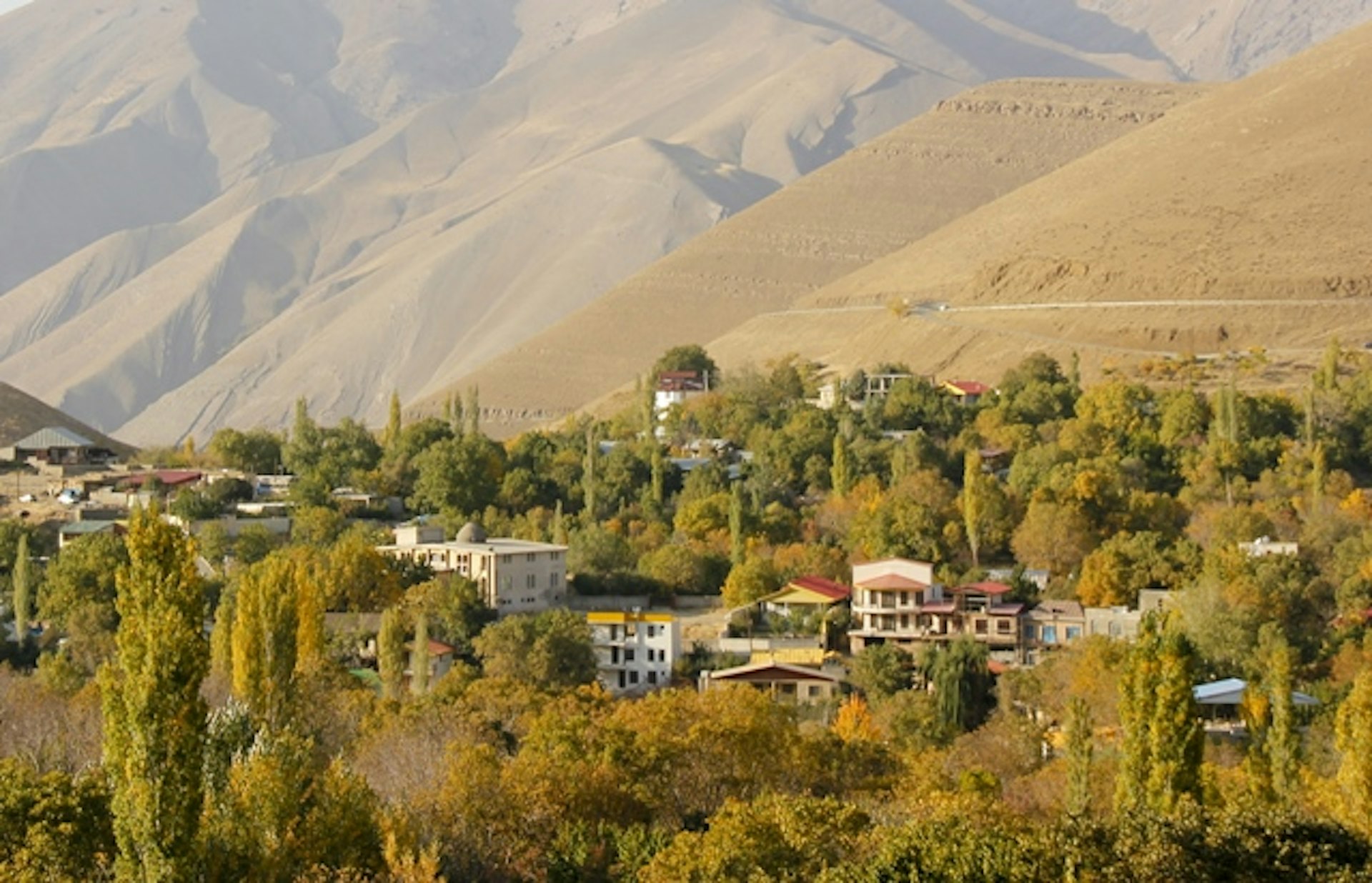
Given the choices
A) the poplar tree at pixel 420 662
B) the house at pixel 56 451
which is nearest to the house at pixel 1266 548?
the poplar tree at pixel 420 662

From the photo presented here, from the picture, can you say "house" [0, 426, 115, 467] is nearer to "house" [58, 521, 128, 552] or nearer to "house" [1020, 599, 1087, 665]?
"house" [58, 521, 128, 552]

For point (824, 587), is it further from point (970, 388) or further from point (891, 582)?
point (970, 388)

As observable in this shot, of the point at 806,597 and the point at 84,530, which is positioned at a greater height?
the point at 84,530

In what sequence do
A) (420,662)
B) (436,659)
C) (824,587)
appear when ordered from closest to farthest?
(420,662) < (436,659) < (824,587)

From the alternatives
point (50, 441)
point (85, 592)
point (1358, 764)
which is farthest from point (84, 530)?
point (1358, 764)

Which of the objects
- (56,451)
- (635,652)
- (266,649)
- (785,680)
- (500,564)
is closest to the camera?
(266,649)

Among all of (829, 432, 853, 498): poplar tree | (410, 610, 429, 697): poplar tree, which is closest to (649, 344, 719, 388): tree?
(829, 432, 853, 498): poplar tree

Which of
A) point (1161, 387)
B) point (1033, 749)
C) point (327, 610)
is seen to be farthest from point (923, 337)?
point (1033, 749)

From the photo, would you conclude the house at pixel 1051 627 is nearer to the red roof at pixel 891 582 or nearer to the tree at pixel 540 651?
the red roof at pixel 891 582
